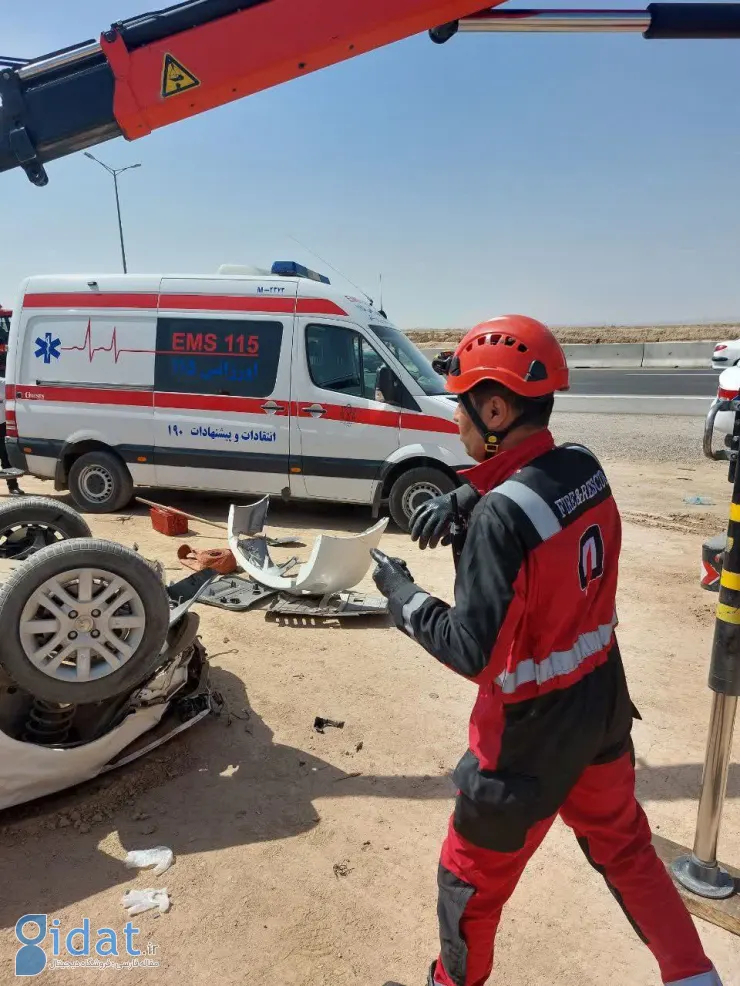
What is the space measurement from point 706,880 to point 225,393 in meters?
6.32

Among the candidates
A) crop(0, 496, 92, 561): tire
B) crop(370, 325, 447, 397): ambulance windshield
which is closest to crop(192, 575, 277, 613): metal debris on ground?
crop(0, 496, 92, 561): tire

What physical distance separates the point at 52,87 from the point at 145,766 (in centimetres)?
382

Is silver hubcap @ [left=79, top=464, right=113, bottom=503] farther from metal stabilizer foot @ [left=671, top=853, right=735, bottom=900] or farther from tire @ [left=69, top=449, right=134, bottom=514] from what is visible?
metal stabilizer foot @ [left=671, top=853, right=735, bottom=900]

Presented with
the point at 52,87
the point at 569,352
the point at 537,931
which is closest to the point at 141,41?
the point at 52,87

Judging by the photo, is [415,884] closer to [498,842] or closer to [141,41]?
[498,842]

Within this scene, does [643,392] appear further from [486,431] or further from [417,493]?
[486,431]

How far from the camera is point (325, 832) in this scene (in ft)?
9.52

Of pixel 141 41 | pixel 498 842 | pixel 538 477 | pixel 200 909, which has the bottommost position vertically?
pixel 200 909

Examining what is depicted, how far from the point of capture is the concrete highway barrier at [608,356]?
29.2m

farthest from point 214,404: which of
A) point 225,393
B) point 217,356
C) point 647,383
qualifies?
point 647,383

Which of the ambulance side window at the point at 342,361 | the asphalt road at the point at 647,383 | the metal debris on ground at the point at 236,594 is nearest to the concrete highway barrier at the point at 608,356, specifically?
the asphalt road at the point at 647,383

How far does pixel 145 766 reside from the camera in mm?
3264

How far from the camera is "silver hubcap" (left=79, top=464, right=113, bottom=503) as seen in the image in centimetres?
820

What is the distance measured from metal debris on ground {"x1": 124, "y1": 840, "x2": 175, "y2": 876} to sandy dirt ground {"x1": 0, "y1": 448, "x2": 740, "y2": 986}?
40 millimetres
